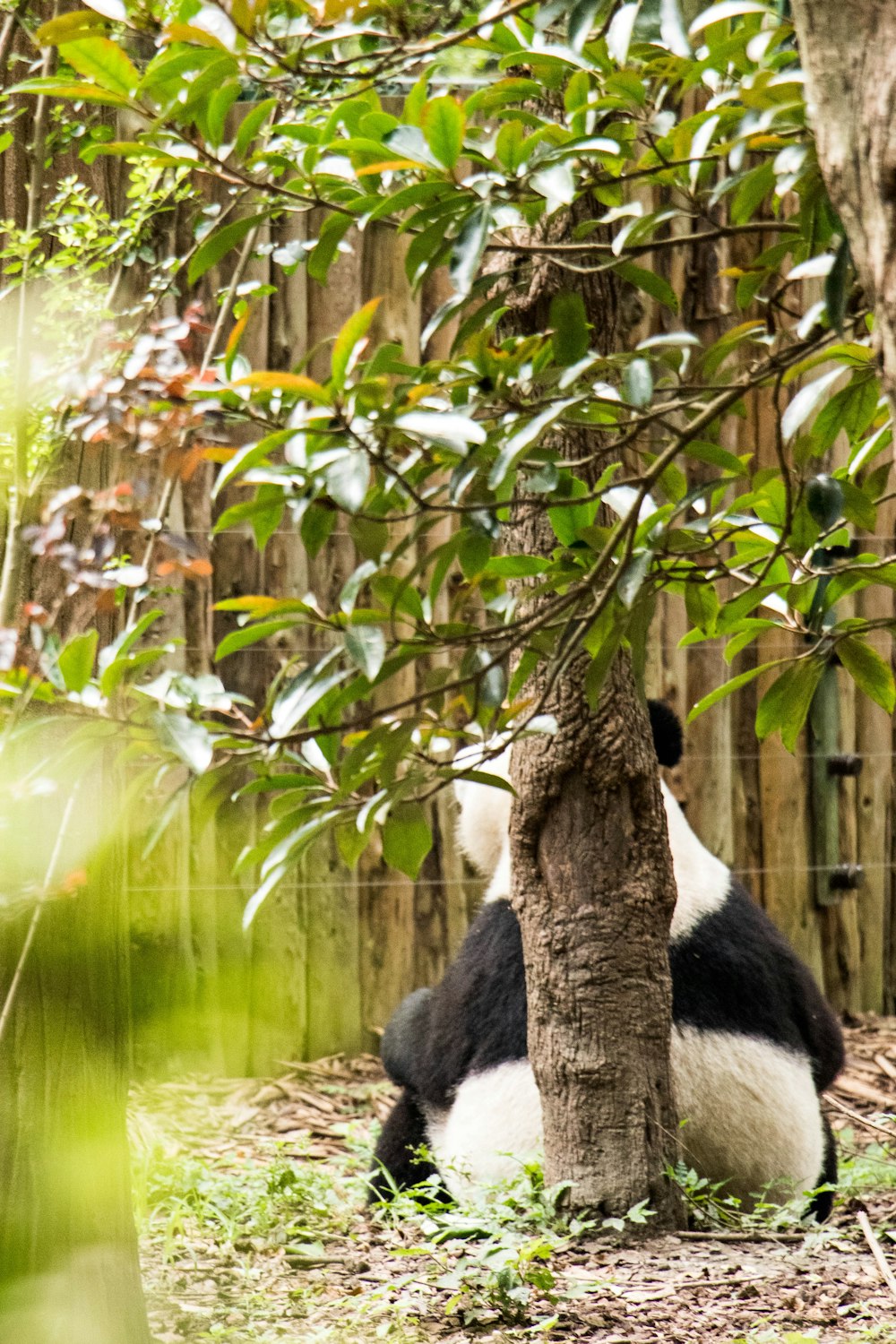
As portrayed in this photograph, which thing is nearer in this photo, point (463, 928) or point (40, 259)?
point (40, 259)

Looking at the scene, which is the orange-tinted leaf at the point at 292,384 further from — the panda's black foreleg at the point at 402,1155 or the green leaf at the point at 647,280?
the panda's black foreleg at the point at 402,1155

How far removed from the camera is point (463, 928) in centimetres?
483

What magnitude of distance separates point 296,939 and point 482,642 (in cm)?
335

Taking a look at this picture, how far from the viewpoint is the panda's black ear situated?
3.22 meters

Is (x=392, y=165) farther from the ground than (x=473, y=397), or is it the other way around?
(x=392, y=165)

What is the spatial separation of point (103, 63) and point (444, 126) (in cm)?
42

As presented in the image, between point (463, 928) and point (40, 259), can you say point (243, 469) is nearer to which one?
point (40, 259)

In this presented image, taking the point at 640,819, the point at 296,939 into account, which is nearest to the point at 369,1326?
the point at 640,819

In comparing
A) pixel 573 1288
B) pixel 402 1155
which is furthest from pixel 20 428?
pixel 402 1155

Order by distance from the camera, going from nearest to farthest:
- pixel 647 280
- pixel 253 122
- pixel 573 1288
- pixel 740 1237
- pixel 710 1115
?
pixel 253 122 < pixel 647 280 < pixel 573 1288 < pixel 740 1237 < pixel 710 1115

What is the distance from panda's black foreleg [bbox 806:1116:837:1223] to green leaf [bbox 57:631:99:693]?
2060 millimetres

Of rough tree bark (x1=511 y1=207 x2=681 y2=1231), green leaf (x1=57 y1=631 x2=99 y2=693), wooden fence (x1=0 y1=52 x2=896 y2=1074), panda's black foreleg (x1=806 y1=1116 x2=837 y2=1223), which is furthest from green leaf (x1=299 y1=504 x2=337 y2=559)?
wooden fence (x1=0 y1=52 x2=896 y2=1074)

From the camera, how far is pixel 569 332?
5.08 ft

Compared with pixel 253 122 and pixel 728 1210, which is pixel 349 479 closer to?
pixel 253 122
